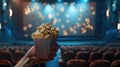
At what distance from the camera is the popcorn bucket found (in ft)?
6.29

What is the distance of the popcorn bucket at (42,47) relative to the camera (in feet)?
6.29

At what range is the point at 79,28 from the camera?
26406mm

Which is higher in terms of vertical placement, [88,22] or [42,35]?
[42,35]

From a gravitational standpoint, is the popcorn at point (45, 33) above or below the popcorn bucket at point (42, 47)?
above

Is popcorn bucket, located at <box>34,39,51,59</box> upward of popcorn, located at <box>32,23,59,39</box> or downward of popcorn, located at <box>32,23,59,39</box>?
downward

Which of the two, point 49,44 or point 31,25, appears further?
point 31,25

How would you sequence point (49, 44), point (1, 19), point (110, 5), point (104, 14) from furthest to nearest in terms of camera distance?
point (104, 14) → point (110, 5) → point (1, 19) → point (49, 44)

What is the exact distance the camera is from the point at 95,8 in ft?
86.1

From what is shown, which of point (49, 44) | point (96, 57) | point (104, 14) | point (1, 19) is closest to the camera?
point (49, 44)

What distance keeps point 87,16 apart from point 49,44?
81.0 ft

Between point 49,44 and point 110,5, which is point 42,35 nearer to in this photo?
point 49,44

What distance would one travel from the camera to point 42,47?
1932 mm

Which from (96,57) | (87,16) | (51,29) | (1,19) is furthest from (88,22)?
(51,29)

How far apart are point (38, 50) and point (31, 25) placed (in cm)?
2451
